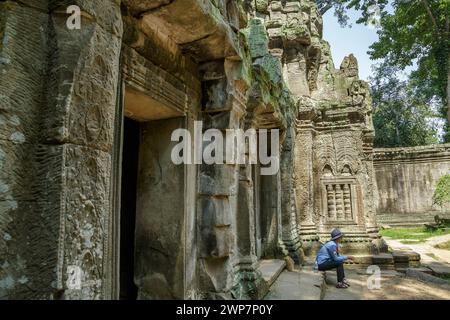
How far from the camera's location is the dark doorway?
3576mm

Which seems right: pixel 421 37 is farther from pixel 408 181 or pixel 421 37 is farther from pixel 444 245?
pixel 408 181

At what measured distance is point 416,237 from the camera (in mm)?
14078

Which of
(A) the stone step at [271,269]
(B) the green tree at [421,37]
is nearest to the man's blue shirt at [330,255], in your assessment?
(A) the stone step at [271,269]

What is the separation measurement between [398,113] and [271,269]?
79.8ft

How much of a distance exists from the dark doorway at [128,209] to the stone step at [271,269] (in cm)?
184

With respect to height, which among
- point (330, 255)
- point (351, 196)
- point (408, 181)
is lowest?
point (330, 255)

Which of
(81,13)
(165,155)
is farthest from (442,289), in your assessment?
(81,13)

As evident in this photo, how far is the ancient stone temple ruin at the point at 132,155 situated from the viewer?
60.4 inches

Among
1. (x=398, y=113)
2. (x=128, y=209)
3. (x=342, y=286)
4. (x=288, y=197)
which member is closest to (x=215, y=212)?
(x=128, y=209)

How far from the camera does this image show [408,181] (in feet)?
66.0

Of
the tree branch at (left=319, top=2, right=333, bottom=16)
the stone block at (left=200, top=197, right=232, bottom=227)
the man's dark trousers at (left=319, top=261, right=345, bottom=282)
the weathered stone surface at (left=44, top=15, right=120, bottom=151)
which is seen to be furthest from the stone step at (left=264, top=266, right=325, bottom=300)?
the tree branch at (left=319, top=2, right=333, bottom=16)

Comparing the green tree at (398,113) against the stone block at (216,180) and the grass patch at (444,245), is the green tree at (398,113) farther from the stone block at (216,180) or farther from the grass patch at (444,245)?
the stone block at (216,180)

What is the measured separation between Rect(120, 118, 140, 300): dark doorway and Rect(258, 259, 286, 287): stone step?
184 centimetres

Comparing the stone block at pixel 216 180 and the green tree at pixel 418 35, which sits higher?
the green tree at pixel 418 35
